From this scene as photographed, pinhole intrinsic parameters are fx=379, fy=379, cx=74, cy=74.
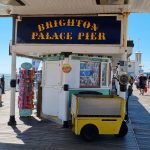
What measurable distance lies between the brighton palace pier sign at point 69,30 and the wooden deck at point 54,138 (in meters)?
2.48

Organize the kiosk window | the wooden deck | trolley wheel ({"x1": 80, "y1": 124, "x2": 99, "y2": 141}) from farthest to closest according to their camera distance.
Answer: the kiosk window → trolley wheel ({"x1": 80, "y1": 124, "x2": 99, "y2": 141}) → the wooden deck

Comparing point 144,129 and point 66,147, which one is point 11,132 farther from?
point 144,129

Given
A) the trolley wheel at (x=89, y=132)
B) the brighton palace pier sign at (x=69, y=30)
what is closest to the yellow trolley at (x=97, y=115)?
the trolley wheel at (x=89, y=132)

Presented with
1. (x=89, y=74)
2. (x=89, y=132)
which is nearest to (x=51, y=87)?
(x=89, y=74)

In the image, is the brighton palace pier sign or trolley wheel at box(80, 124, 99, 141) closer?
trolley wheel at box(80, 124, 99, 141)

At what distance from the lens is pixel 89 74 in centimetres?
1177

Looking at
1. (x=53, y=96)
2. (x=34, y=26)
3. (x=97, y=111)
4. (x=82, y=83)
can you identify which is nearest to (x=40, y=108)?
(x=53, y=96)

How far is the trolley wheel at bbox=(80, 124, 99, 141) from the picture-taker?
8992 millimetres

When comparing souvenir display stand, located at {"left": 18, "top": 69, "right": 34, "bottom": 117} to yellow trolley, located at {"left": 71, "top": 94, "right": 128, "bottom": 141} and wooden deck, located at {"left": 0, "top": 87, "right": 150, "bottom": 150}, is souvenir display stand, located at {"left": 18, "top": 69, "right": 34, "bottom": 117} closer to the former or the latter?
wooden deck, located at {"left": 0, "top": 87, "right": 150, "bottom": 150}

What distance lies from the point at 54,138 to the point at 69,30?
10.9 ft

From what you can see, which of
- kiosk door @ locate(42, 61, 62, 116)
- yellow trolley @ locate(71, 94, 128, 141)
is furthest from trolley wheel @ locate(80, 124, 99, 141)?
kiosk door @ locate(42, 61, 62, 116)

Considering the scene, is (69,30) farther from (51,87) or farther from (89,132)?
(89,132)

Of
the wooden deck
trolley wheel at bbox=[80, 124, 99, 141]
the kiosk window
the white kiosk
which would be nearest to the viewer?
the wooden deck

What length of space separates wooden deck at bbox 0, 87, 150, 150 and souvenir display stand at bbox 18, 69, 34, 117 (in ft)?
2.72
